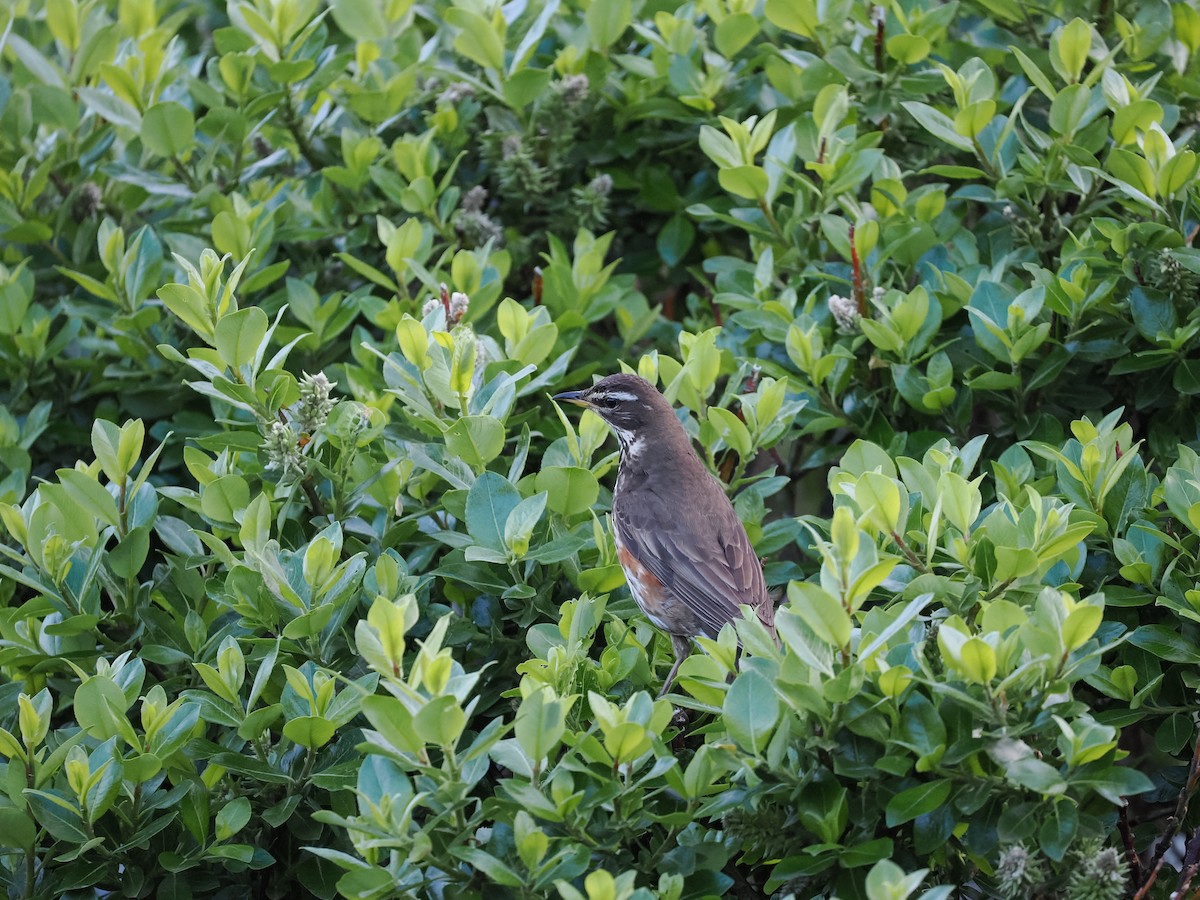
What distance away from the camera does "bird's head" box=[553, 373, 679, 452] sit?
4.90m

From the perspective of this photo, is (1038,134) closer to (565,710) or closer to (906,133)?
(906,133)

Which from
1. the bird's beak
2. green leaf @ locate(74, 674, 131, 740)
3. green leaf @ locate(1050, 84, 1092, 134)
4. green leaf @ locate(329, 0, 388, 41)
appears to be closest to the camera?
green leaf @ locate(74, 674, 131, 740)

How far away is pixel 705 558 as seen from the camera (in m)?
4.96

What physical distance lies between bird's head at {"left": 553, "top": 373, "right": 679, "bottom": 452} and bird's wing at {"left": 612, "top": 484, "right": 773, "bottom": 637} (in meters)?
0.37

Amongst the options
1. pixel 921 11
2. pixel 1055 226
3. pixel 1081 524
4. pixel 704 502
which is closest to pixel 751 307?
pixel 704 502

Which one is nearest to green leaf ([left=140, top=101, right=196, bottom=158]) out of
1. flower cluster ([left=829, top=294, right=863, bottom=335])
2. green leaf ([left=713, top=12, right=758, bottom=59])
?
green leaf ([left=713, top=12, right=758, bottom=59])

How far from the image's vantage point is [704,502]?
5020 mm

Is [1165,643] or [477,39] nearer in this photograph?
[1165,643]

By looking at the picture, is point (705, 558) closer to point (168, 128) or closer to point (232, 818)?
point (232, 818)

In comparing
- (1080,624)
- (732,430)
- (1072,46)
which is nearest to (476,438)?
(732,430)

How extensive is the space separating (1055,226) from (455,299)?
2346 millimetres

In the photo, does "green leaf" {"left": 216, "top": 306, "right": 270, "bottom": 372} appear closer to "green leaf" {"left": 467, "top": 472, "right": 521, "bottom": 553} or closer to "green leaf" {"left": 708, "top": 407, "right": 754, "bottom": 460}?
"green leaf" {"left": 467, "top": 472, "right": 521, "bottom": 553}

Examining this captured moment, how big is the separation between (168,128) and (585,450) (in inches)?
94.5

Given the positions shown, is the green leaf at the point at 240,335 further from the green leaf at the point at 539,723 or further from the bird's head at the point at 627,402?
the green leaf at the point at 539,723
